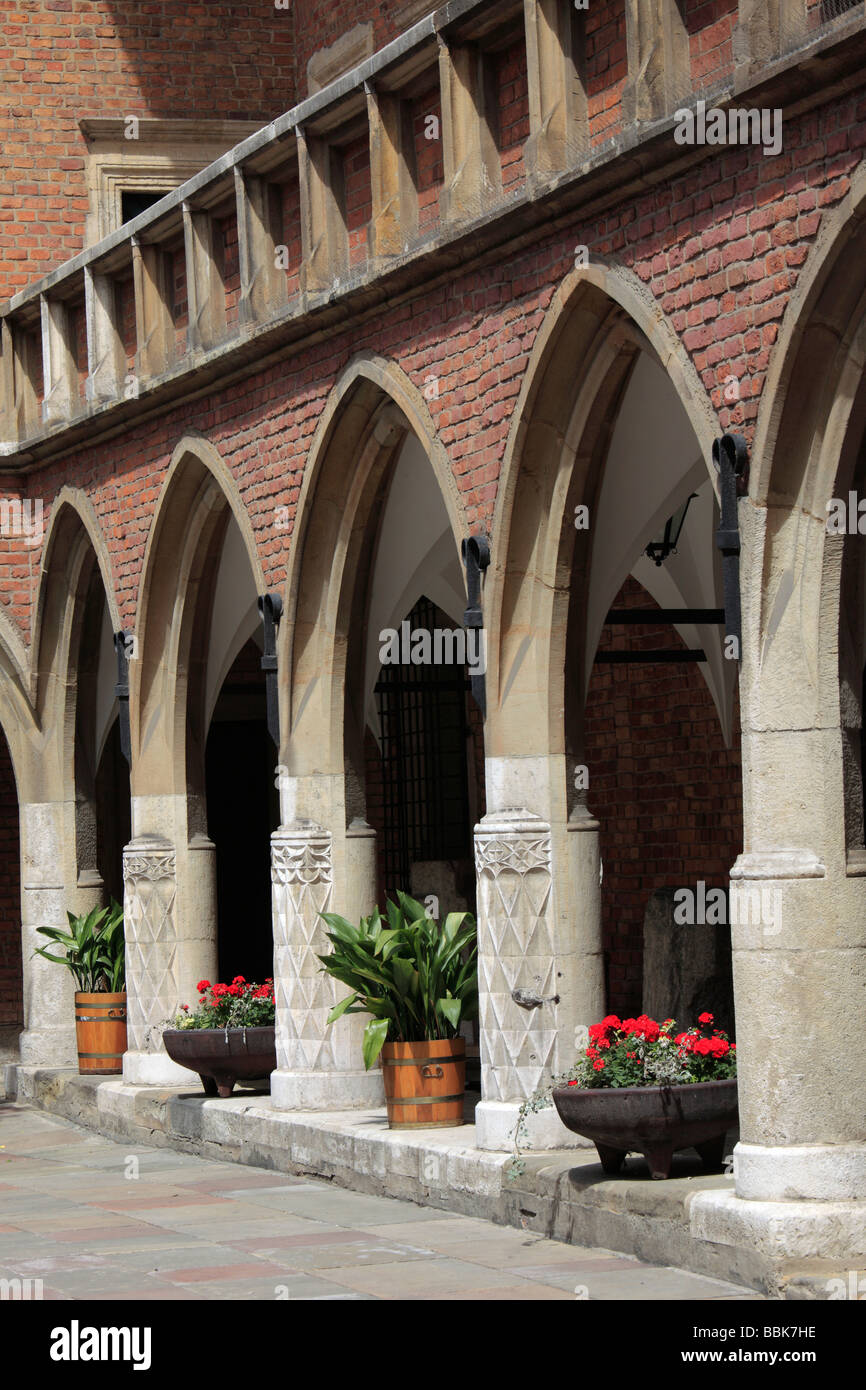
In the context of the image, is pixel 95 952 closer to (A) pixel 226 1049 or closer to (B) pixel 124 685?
(B) pixel 124 685

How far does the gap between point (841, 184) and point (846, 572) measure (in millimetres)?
1283

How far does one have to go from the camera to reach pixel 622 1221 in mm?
7922

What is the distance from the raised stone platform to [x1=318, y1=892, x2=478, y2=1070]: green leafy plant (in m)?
0.50

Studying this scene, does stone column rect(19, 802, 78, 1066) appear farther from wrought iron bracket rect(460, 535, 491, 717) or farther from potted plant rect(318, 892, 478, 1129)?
wrought iron bracket rect(460, 535, 491, 717)

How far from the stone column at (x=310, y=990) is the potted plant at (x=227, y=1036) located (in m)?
0.57

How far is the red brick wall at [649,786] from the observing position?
508 inches

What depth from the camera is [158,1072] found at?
1298 centimetres

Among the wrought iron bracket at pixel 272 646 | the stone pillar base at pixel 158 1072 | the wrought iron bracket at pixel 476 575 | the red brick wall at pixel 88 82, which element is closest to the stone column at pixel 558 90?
the wrought iron bracket at pixel 476 575

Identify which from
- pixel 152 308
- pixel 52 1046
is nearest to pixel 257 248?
pixel 152 308

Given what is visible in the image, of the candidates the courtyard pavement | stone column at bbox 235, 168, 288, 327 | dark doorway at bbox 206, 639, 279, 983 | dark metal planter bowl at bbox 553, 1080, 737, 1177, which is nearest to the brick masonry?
stone column at bbox 235, 168, 288, 327

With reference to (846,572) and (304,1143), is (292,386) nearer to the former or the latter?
(304,1143)

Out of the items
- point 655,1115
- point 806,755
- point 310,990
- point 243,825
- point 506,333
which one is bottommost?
point 655,1115

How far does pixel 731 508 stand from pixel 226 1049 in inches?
219
